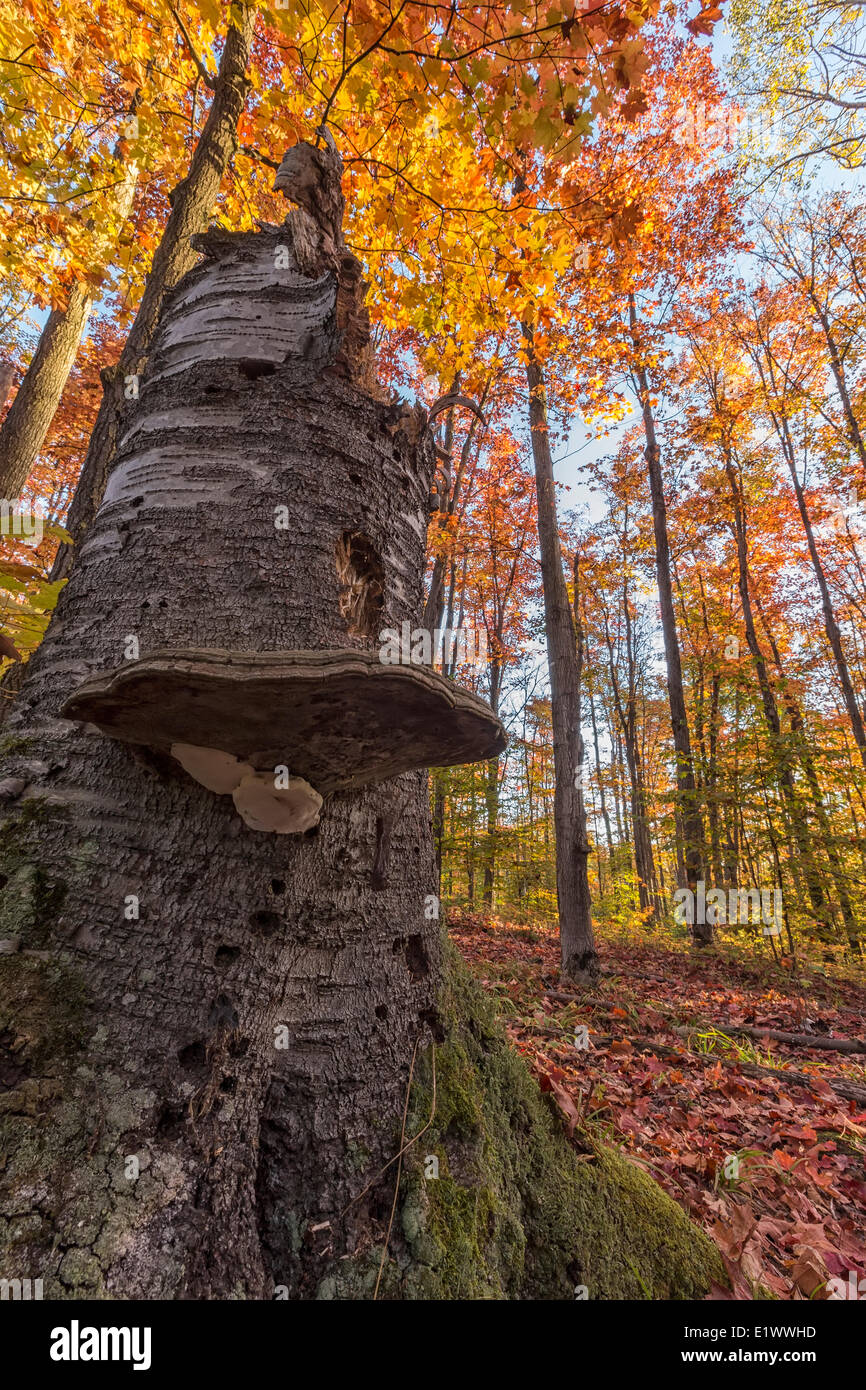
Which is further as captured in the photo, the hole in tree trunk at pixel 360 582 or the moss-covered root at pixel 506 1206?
the hole in tree trunk at pixel 360 582

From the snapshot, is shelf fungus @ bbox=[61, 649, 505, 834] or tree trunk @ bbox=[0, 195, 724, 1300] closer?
shelf fungus @ bbox=[61, 649, 505, 834]

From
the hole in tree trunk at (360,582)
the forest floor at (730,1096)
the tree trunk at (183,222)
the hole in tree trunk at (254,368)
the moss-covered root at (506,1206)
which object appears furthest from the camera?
the tree trunk at (183,222)

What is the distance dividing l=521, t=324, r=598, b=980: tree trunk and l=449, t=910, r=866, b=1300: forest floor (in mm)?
587

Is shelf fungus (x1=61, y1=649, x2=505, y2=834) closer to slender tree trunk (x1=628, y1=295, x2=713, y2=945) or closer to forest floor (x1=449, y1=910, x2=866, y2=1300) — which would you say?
forest floor (x1=449, y1=910, x2=866, y2=1300)

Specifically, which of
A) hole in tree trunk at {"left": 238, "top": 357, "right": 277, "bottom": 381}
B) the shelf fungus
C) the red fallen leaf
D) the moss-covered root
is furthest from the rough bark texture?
the red fallen leaf

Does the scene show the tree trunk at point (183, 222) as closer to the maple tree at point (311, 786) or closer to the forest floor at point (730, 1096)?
the maple tree at point (311, 786)

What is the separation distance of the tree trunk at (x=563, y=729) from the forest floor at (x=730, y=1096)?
1.93 ft

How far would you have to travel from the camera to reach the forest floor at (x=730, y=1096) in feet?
7.18

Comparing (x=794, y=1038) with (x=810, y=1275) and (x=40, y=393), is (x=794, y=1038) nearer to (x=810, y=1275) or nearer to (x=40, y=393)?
(x=810, y=1275)

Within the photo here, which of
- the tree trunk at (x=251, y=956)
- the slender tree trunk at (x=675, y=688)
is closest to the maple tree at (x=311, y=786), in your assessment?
the tree trunk at (x=251, y=956)

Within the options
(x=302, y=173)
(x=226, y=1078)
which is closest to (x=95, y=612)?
(x=226, y=1078)

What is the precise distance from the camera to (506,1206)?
4.84 feet

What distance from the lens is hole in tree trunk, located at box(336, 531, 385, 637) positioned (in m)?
1.60
